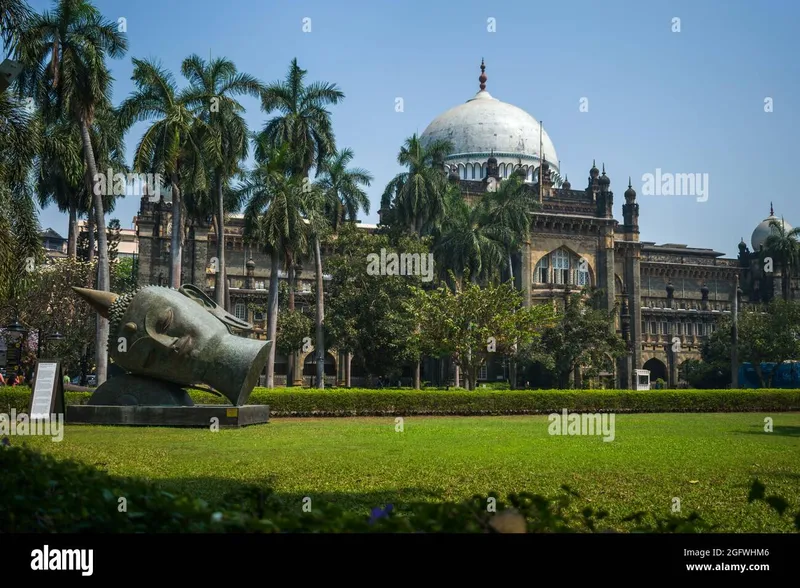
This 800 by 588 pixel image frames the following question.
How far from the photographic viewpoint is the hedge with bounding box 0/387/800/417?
2805 centimetres

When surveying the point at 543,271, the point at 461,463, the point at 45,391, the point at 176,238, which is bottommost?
the point at 461,463

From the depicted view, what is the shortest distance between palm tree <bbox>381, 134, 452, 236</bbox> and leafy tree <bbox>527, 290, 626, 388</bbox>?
1017 centimetres

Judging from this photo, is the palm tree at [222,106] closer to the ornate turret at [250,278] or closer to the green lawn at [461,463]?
the green lawn at [461,463]

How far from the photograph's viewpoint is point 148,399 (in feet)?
68.8

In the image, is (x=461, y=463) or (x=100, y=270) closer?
(x=461, y=463)

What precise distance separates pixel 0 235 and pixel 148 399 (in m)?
5.55

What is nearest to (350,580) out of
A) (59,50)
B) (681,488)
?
(681,488)

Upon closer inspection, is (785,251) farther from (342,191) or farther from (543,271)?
(342,191)

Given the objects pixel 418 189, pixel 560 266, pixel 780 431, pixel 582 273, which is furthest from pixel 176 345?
pixel 582 273

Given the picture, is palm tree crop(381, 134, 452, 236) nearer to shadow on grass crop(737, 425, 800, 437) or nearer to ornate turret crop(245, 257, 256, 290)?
ornate turret crop(245, 257, 256, 290)

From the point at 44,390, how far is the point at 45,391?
0.11 feet

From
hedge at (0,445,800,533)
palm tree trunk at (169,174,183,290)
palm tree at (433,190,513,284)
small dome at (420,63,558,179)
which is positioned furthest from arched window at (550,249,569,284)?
hedge at (0,445,800,533)

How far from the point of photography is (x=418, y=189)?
46656 mm

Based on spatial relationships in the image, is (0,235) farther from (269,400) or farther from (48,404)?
(269,400)
